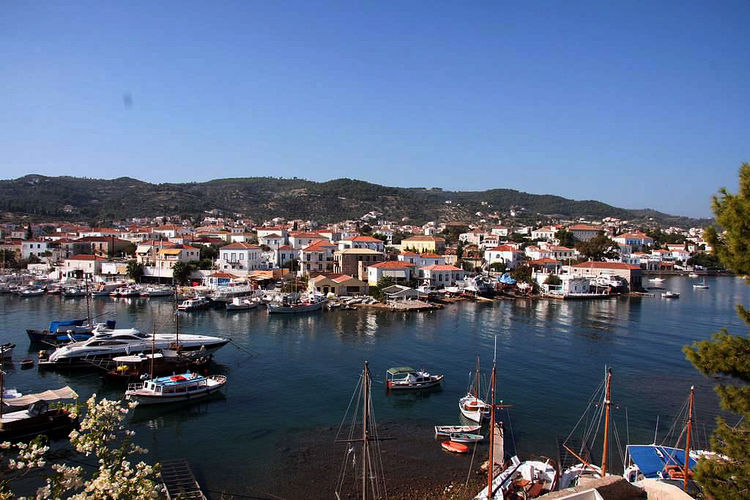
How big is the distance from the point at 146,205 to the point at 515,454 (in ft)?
428

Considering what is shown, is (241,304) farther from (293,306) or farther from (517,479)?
(517,479)

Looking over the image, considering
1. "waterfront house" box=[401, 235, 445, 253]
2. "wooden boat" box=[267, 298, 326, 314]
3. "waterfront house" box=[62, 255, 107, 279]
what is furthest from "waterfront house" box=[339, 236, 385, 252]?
"waterfront house" box=[62, 255, 107, 279]

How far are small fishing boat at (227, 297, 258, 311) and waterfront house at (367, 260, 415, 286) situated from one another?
35.6ft

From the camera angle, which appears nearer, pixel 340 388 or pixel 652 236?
pixel 340 388

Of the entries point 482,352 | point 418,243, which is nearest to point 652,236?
point 418,243

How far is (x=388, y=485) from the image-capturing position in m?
12.9

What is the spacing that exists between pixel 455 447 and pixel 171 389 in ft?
31.1

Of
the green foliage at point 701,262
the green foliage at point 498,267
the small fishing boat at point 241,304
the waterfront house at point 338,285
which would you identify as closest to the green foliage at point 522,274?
the green foliage at point 498,267

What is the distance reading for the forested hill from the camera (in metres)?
121

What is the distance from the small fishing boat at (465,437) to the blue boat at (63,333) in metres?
18.8

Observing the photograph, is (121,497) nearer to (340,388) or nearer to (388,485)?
(388,485)

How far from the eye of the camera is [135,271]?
159ft

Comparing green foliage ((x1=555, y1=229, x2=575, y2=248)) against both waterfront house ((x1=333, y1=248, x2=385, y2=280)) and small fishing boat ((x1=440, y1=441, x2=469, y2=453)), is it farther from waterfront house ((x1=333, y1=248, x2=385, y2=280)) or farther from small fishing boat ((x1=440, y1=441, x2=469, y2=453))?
small fishing boat ((x1=440, y1=441, x2=469, y2=453))

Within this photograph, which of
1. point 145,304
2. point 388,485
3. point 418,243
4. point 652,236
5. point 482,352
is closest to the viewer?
point 388,485
